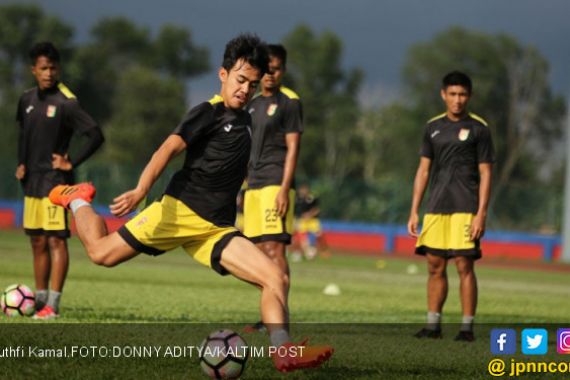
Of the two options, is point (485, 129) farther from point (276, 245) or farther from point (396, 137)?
point (396, 137)

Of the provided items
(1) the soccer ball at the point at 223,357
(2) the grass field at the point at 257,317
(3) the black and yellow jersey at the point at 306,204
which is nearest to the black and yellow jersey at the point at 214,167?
(2) the grass field at the point at 257,317

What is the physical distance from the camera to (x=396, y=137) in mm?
76875

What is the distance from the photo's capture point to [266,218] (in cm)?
1038

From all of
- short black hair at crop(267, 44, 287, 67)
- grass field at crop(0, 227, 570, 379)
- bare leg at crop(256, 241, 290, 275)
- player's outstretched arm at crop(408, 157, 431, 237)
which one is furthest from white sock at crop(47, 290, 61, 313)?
player's outstretched arm at crop(408, 157, 431, 237)

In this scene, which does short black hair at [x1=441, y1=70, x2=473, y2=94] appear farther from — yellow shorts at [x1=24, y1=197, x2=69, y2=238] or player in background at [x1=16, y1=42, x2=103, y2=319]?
yellow shorts at [x1=24, y1=197, x2=69, y2=238]

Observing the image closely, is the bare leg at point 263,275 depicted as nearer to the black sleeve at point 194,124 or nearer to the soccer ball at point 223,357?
the soccer ball at point 223,357

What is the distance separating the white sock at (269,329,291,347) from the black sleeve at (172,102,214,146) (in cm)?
142

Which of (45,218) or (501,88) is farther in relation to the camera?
(501,88)

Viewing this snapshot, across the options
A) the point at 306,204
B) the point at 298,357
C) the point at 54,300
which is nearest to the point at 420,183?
the point at 54,300

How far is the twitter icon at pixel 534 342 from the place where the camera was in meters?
8.72

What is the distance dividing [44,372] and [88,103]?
79.6 m

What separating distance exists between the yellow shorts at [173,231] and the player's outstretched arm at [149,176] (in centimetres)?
40

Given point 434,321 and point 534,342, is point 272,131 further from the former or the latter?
point 534,342

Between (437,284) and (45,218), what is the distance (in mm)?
3753
